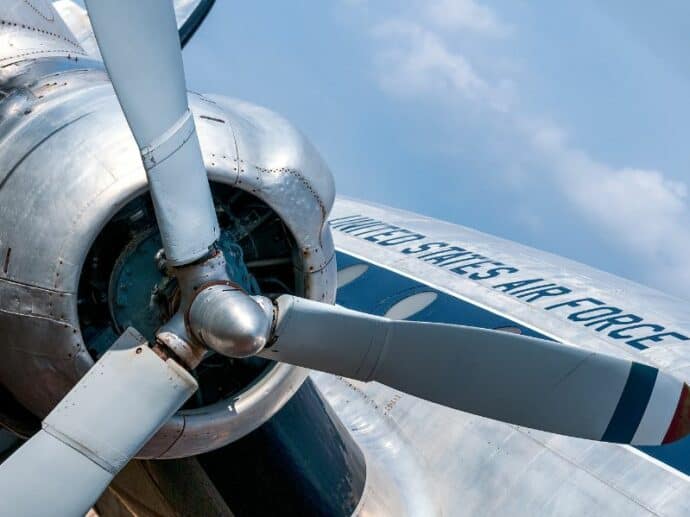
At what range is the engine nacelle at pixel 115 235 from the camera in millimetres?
6258

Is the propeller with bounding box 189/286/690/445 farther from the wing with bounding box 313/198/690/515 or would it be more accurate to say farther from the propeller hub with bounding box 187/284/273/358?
the propeller hub with bounding box 187/284/273/358

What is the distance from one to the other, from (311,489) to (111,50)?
4208mm

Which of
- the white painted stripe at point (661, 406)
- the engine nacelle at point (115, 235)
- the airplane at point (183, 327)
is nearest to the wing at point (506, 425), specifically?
the white painted stripe at point (661, 406)

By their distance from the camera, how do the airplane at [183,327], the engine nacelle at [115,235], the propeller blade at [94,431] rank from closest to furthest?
the propeller blade at [94,431] → the airplane at [183,327] → the engine nacelle at [115,235]

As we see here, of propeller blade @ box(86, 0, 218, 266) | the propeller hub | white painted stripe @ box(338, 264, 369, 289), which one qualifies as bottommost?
white painted stripe @ box(338, 264, 369, 289)

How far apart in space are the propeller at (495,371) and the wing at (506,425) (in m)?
0.05

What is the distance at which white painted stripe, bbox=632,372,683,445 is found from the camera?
20.6 ft

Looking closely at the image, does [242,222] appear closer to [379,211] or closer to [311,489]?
[311,489]

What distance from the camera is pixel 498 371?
21.0 feet

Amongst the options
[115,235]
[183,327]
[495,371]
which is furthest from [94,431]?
[495,371]

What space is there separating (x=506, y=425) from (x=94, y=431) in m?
5.90

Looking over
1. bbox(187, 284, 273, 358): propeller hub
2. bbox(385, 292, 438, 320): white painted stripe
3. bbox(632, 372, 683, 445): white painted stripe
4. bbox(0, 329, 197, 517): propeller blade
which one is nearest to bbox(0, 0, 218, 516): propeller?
bbox(0, 329, 197, 517): propeller blade

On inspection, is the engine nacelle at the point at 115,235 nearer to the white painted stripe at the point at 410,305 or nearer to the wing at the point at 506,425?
the wing at the point at 506,425

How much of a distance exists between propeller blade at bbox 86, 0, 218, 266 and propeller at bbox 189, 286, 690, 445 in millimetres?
780
